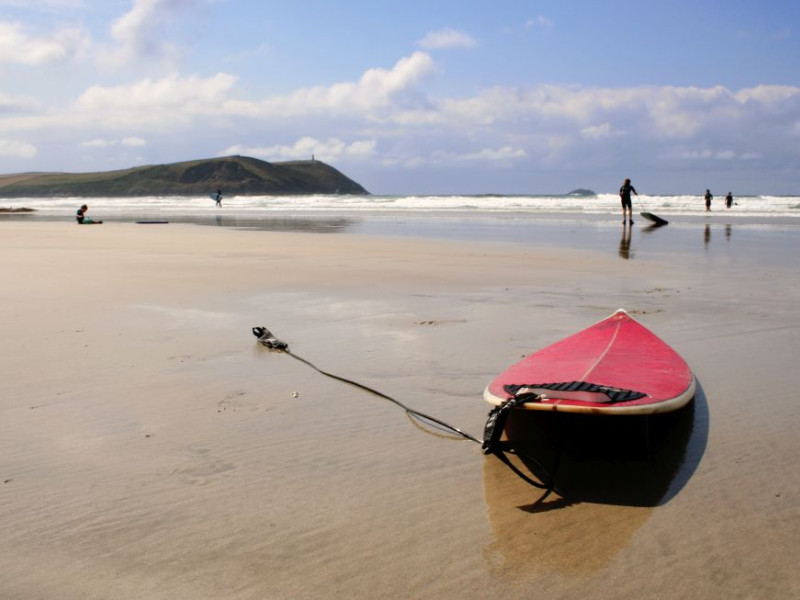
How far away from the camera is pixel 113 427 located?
11.0 ft

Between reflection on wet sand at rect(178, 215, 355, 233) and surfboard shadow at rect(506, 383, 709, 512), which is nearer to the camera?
surfboard shadow at rect(506, 383, 709, 512)

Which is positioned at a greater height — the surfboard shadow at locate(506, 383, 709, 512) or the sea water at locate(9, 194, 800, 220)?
the sea water at locate(9, 194, 800, 220)

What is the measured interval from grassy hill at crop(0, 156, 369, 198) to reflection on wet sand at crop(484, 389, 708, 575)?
87957mm

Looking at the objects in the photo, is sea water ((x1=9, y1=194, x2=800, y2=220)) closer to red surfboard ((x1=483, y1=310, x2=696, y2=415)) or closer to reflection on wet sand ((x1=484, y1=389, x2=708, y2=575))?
red surfboard ((x1=483, y1=310, x2=696, y2=415))

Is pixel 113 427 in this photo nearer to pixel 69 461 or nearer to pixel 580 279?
pixel 69 461

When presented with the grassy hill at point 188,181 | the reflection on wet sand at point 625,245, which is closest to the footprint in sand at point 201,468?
the reflection on wet sand at point 625,245

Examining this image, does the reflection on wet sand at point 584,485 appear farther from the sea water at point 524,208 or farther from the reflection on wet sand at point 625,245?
the sea water at point 524,208

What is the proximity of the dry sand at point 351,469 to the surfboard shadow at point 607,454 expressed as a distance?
0.02m

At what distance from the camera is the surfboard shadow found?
2.66 meters

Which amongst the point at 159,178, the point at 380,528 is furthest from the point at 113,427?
the point at 159,178

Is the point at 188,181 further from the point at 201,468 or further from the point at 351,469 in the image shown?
the point at 351,469

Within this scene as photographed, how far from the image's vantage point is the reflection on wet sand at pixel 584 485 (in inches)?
89.0

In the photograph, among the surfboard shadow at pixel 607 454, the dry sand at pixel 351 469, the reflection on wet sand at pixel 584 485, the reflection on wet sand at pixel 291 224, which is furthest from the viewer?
the reflection on wet sand at pixel 291 224

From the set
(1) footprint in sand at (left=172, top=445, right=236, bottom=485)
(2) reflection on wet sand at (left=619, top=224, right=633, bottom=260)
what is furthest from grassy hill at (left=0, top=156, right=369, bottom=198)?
(1) footprint in sand at (left=172, top=445, right=236, bottom=485)
